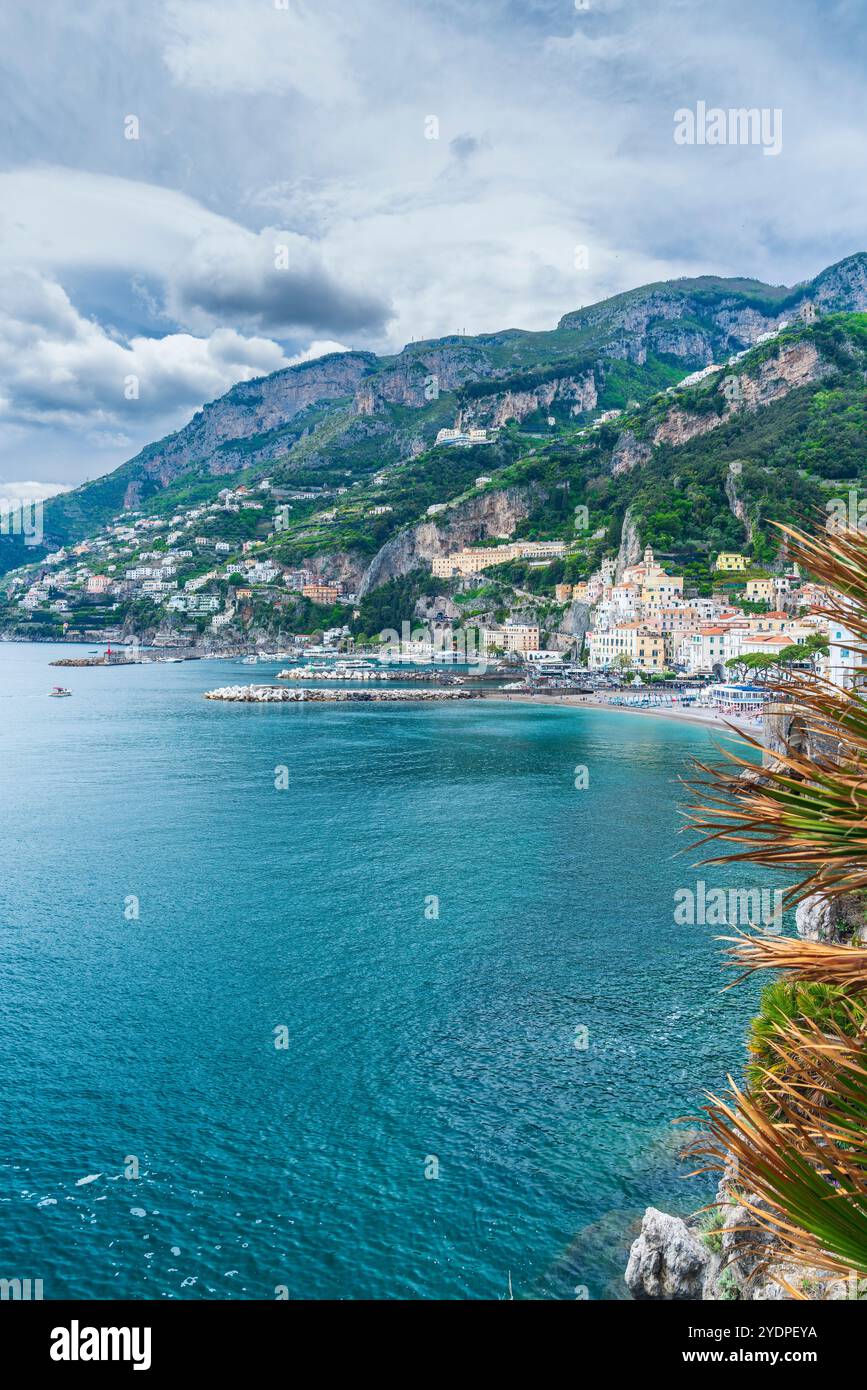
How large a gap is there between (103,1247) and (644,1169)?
6.62 m

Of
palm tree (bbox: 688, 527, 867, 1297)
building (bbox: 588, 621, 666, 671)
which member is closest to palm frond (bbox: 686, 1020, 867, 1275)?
palm tree (bbox: 688, 527, 867, 1297)

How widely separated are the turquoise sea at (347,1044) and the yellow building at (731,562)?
6199 centimetres

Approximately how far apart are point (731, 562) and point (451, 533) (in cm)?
5736

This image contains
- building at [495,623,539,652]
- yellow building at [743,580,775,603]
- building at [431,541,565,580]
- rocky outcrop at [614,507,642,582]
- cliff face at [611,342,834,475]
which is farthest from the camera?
building at [431,541,565,580]

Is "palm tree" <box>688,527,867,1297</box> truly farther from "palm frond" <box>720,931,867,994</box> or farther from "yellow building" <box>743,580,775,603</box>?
"yellow building" <box>743,580,775,603</box>

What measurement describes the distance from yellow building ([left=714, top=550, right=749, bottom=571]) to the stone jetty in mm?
32976

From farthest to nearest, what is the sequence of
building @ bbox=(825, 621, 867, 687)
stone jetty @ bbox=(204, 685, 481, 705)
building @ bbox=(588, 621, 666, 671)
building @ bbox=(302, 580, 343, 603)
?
1. building @ bbox=(302, 580, 343, 603)
2. building @ bbox=(588, 621, 666, 671)
3. stone jetty @ bbox=(204, 685, 481, 705)
4. building @ bbox=(825, 621, 867, 687)

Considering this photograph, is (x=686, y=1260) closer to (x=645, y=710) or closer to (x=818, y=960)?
(x=818, y=960)

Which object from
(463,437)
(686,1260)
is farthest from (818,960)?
(463,437)

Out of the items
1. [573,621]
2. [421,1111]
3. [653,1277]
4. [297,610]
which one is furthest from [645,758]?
[297,610]

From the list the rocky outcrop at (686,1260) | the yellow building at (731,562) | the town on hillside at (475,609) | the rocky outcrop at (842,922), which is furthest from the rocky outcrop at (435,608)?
the rocky outcrop at (686,1260)

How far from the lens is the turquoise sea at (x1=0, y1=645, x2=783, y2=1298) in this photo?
9.02 metres

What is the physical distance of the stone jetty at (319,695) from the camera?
6700cm

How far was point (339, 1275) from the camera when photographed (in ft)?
28.0
